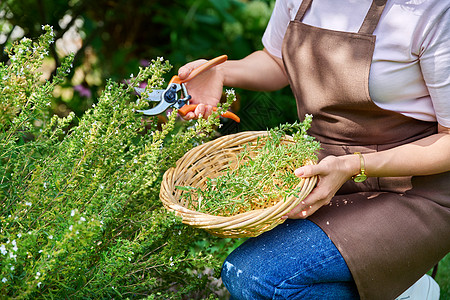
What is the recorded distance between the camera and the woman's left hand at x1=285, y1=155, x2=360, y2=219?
4.51 feet

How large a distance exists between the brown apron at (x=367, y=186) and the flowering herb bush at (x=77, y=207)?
35 cm

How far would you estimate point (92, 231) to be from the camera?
1094 mm

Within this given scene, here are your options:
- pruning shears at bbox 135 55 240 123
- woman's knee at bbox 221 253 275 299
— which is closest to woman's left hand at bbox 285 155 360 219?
woman's knee at bbox 221 253 275 299

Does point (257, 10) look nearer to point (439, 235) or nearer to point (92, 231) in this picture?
point (439, 235)

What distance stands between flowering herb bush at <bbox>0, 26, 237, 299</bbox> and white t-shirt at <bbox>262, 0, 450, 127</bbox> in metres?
0.47

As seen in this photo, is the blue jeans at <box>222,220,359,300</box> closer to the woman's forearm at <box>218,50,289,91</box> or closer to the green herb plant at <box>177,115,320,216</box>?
the green herb plant at <box>177,115,320,216</box>

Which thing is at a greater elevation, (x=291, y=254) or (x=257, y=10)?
(x=257, y=10)

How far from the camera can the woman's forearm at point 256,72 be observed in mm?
1855

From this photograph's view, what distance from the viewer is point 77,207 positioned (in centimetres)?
126

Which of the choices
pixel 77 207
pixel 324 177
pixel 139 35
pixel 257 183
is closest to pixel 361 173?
pixel 324 177

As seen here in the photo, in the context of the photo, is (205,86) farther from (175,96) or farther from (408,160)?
(408,160)

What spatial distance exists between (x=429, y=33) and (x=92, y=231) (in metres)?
1.05

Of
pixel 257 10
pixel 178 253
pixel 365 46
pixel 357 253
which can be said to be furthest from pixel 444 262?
pixel 257 10

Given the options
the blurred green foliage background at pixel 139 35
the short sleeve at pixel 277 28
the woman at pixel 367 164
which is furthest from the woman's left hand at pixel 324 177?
the blurred green foliage background at pixel 139 35
